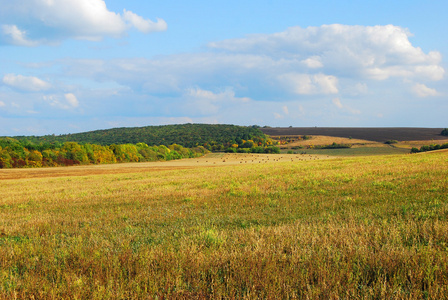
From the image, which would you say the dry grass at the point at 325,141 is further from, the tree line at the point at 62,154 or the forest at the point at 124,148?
the tree line at the point at 62,154

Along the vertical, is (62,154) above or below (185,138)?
below

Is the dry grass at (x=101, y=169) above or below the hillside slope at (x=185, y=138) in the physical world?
below

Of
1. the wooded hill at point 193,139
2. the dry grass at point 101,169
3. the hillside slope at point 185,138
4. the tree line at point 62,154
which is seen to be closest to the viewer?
the dry grass at point 101,169

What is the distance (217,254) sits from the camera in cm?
552

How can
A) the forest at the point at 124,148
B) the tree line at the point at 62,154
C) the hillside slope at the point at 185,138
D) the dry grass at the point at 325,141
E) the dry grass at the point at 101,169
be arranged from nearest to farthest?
the dry grass at the point at 101,169 → the tree line at the point at 62,154 → the forest at the point at 124,148 → the dry grass at the point at 325,141 → the hillside slope at the point at 185,138

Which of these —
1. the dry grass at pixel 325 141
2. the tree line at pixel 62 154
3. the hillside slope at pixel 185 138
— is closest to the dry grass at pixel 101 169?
the tree line at pixel 62 154

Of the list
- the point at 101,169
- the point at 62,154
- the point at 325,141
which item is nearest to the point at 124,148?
Result: the point at 62,154

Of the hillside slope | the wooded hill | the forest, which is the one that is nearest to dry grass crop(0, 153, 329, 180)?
the forest

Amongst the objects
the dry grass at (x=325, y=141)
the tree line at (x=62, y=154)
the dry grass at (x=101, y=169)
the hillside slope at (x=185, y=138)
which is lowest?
the dry grass at (x=101, y=169)

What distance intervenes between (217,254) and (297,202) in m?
7.99

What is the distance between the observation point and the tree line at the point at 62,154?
82.4 m

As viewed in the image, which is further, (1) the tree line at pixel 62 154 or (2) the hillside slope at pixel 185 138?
(2) the hillside slope at pixel 185 138

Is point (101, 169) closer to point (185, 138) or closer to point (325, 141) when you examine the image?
point (325, 141)

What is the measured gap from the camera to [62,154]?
296 feet
